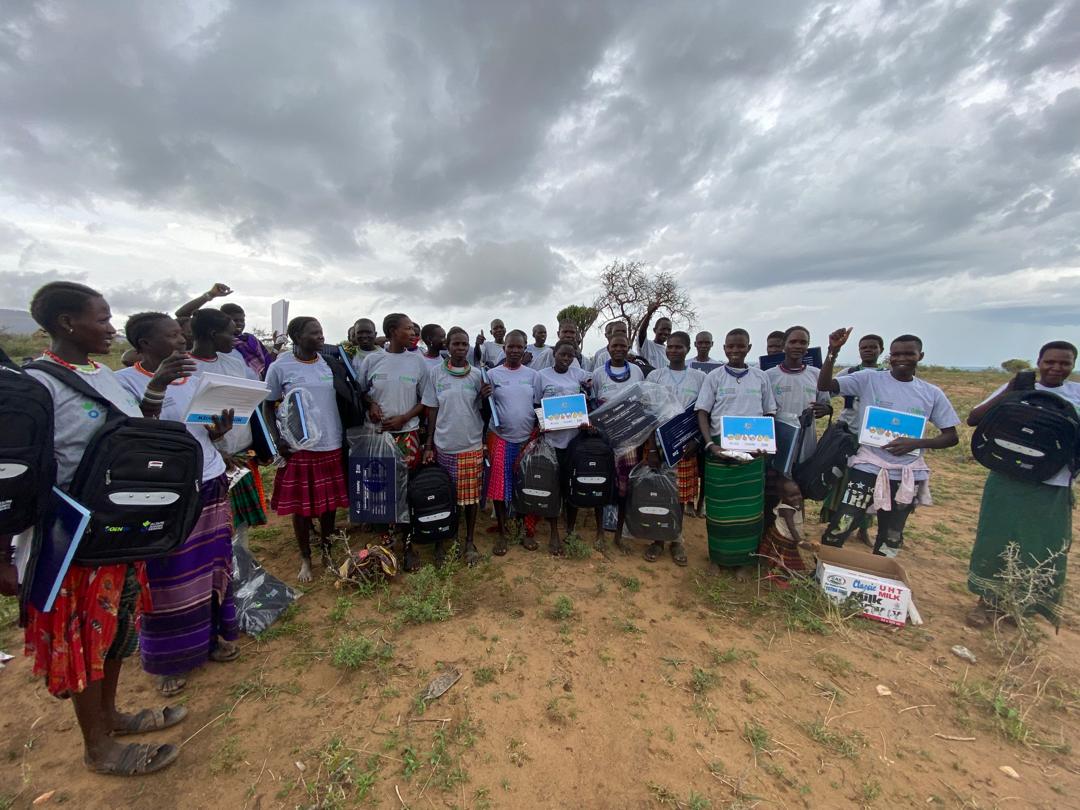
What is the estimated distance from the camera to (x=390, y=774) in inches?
86.9

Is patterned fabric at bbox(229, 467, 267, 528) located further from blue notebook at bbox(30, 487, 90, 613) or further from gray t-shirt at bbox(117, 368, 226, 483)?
blue notebook at bbox(30, 487, 90, 613)

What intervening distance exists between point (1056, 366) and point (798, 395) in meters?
1.69

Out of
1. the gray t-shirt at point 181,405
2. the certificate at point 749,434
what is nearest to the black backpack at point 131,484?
the gray t-shirt at point 181,405

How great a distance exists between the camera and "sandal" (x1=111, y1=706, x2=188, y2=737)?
2.39 m

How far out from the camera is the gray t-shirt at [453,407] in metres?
4.10

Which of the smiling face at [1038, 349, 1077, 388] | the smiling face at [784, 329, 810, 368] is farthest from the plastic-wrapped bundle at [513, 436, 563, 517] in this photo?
the smiling face at [1038, 349, 1077, 388]

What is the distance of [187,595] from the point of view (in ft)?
8.50

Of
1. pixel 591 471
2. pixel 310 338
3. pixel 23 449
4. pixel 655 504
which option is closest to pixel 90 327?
pixel 23 449

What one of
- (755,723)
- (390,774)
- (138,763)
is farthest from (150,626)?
(755,723)

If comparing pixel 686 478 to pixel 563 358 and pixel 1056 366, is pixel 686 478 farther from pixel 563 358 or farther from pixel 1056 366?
pixel 1056 366

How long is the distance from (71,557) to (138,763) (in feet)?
4.10

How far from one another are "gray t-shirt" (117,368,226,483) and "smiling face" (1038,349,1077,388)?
5.74 metres

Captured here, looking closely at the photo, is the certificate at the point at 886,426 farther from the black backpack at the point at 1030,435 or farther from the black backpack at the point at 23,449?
the black backpack at the point at 23,449

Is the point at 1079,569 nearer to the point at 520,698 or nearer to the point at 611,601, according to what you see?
the point at 611,601
